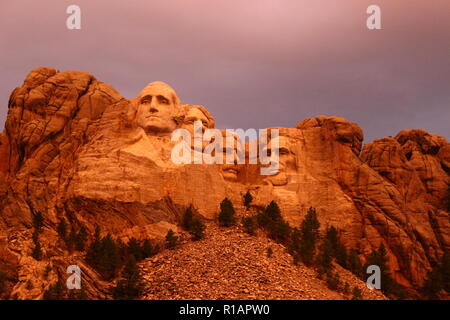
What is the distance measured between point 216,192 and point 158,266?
6.65 metres

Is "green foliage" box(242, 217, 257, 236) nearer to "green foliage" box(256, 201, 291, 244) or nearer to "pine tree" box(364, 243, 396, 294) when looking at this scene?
"green foliage" box(256, 201, 291, 244)

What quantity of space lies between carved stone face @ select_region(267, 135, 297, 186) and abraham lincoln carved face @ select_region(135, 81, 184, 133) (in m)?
5.74

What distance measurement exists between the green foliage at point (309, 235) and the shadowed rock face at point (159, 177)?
947 mm

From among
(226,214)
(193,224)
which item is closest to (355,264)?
(226,214)

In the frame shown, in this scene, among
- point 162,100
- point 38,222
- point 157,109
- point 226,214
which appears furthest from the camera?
point 162,100

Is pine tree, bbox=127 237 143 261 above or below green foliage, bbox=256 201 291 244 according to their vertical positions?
below

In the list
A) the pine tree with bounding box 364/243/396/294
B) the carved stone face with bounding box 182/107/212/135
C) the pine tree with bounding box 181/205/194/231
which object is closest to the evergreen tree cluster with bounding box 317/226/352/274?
the pine tree with bounding box 364/243/396/294

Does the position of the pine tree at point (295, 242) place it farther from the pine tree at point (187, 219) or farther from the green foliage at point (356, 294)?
the pine tree at point (187, 219)

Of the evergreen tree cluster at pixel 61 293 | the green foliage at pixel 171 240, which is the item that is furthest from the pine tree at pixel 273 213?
the evergreen tree cluster at pixel 61 293

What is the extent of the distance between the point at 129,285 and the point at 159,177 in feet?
25.4

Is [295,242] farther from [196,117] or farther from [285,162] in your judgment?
[196,117]

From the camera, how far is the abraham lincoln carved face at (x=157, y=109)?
→ 139 ft

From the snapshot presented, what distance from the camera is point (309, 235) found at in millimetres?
40500

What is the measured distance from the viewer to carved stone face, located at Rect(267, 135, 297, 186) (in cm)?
4428
